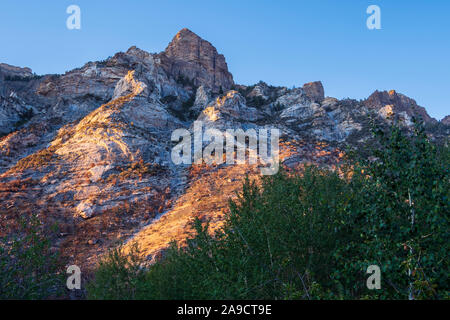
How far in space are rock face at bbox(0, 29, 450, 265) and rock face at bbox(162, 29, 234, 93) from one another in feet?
27.2

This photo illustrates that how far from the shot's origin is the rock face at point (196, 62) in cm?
7925

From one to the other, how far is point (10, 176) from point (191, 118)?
104 feet

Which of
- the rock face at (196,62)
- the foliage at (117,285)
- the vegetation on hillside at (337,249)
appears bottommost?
the foliage at (117,285)

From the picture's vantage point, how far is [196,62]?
274 ft

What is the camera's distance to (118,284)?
10.4 metres

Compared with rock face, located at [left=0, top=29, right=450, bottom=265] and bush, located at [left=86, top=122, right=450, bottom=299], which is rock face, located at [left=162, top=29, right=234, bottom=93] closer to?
rock face, located at [left=0, top=29, right=450, bottom=265]

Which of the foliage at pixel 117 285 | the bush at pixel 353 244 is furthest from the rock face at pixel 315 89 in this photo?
the foliage at pixel 117 285

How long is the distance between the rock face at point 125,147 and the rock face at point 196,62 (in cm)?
828

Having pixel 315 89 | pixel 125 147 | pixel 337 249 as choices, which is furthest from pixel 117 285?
pixel 315 89

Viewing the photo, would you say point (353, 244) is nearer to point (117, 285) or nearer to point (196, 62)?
point (117, 285)

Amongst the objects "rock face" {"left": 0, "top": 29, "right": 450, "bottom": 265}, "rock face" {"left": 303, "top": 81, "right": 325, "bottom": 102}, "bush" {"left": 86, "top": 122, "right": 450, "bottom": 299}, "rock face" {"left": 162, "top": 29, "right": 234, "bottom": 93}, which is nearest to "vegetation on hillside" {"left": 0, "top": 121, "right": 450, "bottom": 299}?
"bush" {"left": 86, "top": 122, "right": 450, "bottom": 299}

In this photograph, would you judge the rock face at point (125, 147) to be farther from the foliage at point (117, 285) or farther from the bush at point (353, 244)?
the foliage at point (117, 285)

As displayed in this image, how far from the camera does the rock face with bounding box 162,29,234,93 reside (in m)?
79.2
